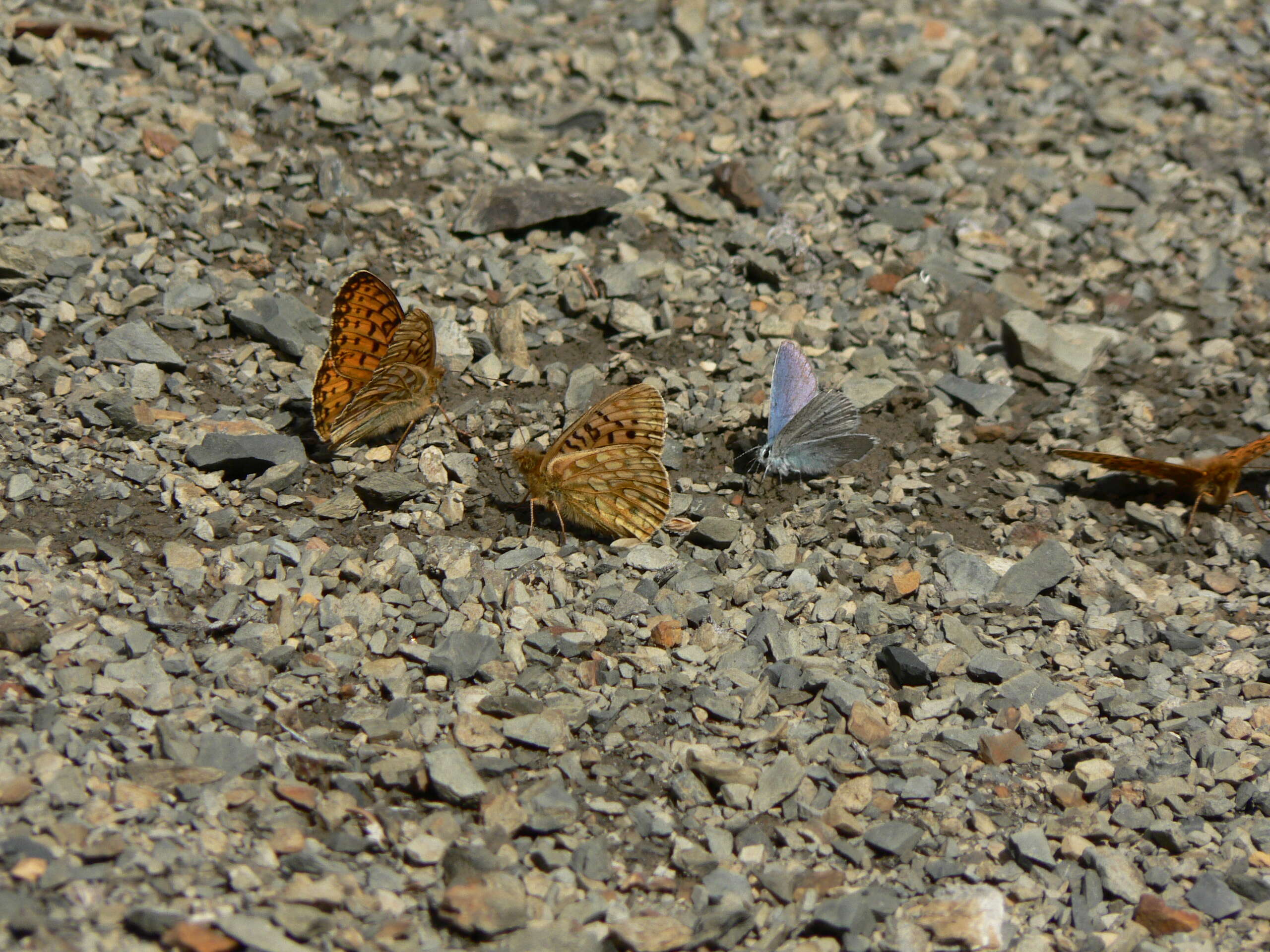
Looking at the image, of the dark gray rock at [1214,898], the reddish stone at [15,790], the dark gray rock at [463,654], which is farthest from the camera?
the dark gray rock at [463,654]

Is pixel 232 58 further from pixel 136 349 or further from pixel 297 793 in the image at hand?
pixel 297 793

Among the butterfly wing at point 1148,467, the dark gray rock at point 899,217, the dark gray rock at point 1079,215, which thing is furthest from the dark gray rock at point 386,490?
the dark gray rock at point 1079,215

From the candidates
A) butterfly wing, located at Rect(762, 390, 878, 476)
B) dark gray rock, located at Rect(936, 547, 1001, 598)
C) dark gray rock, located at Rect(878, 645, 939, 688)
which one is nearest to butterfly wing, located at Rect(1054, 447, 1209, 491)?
dark gray rock, located at Rect(936, 547, 1001, 598)

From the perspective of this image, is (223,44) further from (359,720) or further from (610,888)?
(610,888)

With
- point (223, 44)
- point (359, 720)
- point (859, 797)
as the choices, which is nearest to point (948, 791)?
point (859, 797)

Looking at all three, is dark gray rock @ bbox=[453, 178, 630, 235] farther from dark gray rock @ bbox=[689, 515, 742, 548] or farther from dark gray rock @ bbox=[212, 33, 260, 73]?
dark gray rock @ bbox=[689, 515, 742, 548]

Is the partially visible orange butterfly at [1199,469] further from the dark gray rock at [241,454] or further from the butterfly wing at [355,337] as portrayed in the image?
the dark gray rock at [241,454]
